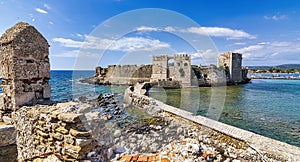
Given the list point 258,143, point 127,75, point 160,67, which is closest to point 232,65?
point 160,67

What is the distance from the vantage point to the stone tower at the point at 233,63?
1412 inches

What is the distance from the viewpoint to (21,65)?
3350 mm

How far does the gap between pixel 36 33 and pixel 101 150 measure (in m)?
2.80

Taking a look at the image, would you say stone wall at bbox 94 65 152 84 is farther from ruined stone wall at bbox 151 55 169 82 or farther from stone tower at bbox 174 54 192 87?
stone tower at bbox 174 54 192 87

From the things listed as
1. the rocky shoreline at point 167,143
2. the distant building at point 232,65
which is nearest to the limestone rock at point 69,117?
the rocky shoreline at point 167,143

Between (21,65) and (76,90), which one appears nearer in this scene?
(21,65)

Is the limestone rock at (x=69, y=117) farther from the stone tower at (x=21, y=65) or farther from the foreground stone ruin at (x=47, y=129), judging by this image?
the stone tower at (x=21, y=65)

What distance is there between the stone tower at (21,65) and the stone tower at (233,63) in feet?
124

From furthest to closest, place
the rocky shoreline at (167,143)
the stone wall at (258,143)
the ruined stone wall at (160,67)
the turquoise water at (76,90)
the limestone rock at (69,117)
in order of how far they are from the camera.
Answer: the ruined stone wall at (160,67) < the turquoise water at (76,90) < the stone wall at (258,143) < the rocky shoreline at (167,143) < the limestone rock at (69,117)

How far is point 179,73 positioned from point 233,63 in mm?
15319

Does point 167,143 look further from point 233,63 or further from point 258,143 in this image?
point 233,63

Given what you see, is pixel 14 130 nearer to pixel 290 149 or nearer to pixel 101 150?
pixel 101 150

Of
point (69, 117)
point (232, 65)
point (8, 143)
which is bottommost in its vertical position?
point (8, 143)

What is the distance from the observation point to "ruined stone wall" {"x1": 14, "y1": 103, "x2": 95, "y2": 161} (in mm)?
2566
